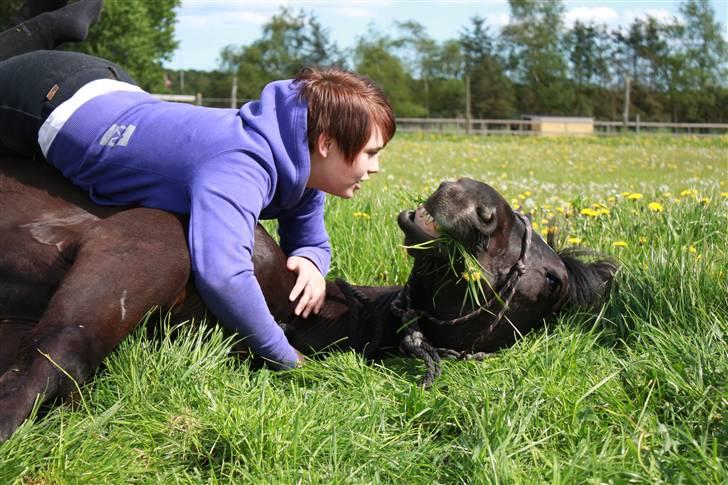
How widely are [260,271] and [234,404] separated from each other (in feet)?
2.40

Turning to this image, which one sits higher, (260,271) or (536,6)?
(536,6)

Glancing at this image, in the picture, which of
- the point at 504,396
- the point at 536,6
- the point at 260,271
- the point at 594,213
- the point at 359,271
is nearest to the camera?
the point at 504,396

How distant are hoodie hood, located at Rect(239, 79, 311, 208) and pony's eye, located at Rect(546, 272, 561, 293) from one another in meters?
0.92

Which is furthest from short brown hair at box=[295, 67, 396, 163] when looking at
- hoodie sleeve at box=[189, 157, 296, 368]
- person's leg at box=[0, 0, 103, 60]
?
person's leg at box=[0, 0, 103, 60]

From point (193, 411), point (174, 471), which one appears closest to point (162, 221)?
point (193, 411)

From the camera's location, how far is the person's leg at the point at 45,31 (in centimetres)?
399

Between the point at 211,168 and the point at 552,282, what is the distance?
125cm

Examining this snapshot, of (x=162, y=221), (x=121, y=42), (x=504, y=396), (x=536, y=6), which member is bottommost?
(x=504, y=396)

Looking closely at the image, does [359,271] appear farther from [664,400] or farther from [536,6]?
[536,6]

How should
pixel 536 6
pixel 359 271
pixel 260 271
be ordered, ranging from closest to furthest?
pixel 260 271, pixel 359 271, pixel 536 6

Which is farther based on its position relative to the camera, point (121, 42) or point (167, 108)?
point (121, 42)

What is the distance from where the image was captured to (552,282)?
3131 mm

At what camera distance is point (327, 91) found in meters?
3.12

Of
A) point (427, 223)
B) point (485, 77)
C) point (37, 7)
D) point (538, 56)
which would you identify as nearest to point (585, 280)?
point (427, 223)
